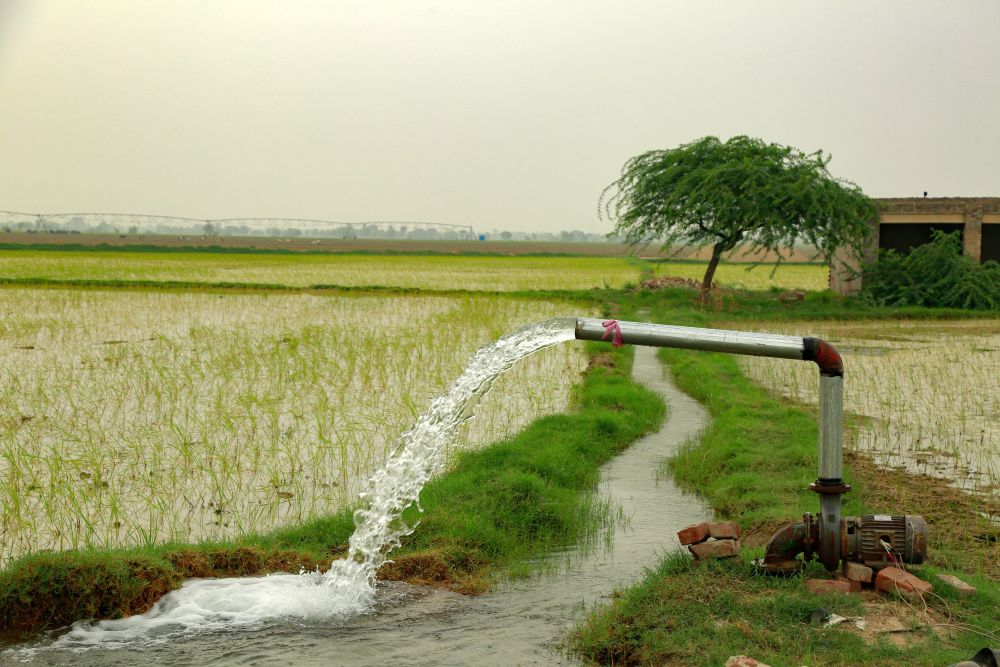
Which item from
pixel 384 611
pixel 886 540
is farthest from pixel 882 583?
pixel 384 611

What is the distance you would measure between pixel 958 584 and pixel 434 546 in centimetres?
236

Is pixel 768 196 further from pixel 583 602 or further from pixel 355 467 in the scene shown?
pixel 583 602

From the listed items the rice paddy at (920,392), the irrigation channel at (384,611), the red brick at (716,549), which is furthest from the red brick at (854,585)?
the rice paddy at (920,392)

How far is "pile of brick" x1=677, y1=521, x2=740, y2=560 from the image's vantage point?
163 inches

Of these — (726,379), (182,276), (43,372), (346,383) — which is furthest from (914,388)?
(182,276)

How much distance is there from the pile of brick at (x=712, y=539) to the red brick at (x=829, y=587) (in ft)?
1.34

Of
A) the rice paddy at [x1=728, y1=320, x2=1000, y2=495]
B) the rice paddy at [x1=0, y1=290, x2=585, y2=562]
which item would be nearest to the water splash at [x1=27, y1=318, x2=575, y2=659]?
the rice paddy at [x1=0, y1=290, x2=585, y2=562]

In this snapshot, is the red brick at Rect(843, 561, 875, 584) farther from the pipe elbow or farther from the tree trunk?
the tree trunk

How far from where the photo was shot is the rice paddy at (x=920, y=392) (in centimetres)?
673

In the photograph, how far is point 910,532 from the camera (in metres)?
3.84

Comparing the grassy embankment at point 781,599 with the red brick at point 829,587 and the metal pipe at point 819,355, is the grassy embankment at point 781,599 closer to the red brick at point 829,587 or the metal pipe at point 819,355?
the red brick at point 829,587

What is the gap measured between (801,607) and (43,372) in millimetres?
8461

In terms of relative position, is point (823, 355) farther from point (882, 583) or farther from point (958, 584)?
point (958, 584)

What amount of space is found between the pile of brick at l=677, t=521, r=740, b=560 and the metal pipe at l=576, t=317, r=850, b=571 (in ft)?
1.29
